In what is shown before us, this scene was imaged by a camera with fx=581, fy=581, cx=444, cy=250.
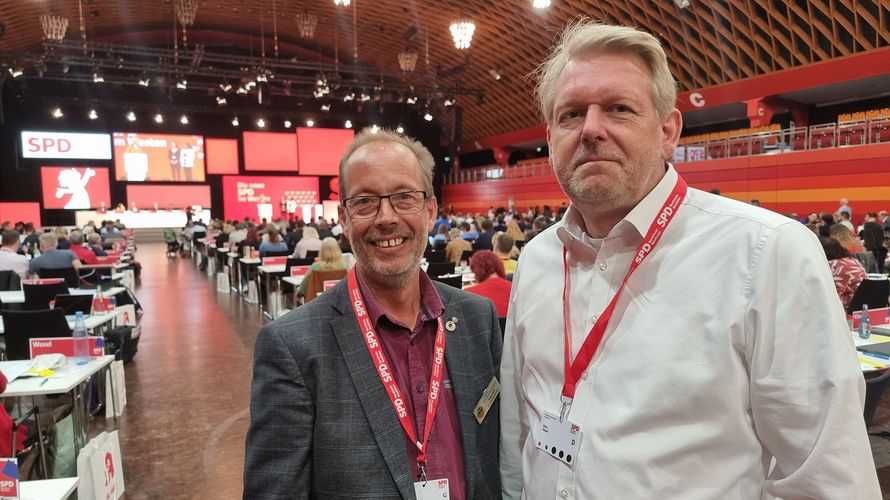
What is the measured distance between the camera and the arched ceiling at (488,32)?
49.6ft

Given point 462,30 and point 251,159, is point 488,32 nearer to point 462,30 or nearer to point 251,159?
point 462,30

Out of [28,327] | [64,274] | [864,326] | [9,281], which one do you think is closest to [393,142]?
[864,326]

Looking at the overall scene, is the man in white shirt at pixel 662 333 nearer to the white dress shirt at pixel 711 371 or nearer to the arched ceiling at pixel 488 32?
the white dress shirt at pixel 711 371

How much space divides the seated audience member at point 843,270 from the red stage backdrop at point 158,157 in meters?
26.0

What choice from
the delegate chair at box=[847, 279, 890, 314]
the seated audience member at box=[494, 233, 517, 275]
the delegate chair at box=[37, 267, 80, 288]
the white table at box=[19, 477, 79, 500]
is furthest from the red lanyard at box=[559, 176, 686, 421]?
the delegate chair at box=[37, 267, 80, 288]

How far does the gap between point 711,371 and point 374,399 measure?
0.69 m

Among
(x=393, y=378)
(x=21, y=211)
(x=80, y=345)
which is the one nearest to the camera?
(x=393, y=378)

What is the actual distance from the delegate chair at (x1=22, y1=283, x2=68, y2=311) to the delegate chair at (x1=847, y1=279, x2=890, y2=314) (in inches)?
286

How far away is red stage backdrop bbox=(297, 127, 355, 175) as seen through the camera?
28.2m

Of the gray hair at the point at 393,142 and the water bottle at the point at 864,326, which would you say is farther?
the water bottle at the point at 864,326

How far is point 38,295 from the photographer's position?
19.1ft

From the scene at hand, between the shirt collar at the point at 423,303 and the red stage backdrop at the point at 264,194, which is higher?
the red stage backdrop at the point at 264,194

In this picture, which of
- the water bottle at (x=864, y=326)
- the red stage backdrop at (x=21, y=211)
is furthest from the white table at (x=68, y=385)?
the red stage backdrop at (x=21, y=211)

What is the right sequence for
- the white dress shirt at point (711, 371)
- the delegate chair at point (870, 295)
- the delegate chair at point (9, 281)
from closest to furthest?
the white dress shirt at point (711, 371) → the delegate chair at point (870, 295) → the delegate chair at point (9, 281)
